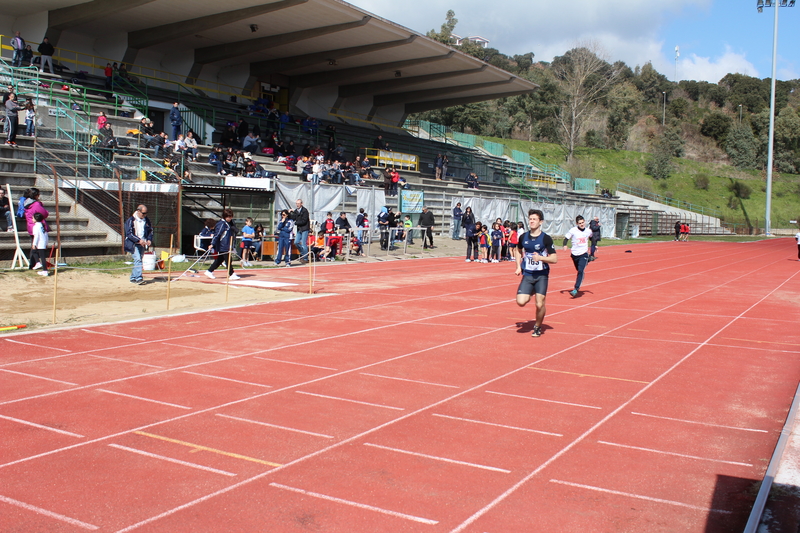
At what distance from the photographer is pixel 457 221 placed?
34.0 m

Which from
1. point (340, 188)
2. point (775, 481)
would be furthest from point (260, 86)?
point (775, 481)

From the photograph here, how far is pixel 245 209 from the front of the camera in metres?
22.8

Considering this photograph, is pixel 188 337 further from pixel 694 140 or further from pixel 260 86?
pixel 694 140

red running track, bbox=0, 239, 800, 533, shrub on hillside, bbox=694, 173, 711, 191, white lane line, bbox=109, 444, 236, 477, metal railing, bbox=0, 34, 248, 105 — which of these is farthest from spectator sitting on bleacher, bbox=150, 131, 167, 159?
shrub on hillside, bbox=694, 173, 711, 191

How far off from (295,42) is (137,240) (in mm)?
22333

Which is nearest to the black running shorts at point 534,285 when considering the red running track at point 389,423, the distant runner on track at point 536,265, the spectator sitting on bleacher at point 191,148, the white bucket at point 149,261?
the distant runner on track at point 536,265

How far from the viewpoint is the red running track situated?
438 cm

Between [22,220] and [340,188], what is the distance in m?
12.2

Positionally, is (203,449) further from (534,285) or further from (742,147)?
(742,147)

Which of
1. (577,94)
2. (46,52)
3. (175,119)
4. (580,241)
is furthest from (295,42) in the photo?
(577,94)

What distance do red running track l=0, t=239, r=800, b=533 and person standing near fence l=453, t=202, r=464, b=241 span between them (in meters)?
21.7

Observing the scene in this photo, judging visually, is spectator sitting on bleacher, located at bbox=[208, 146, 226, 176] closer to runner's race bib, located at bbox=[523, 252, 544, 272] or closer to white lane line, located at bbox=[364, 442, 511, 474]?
runner's race bib, located at bbox=[523, 252, 544, 272]

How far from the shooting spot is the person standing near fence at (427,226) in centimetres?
2998

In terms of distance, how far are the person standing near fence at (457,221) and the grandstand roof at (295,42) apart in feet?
30.6
